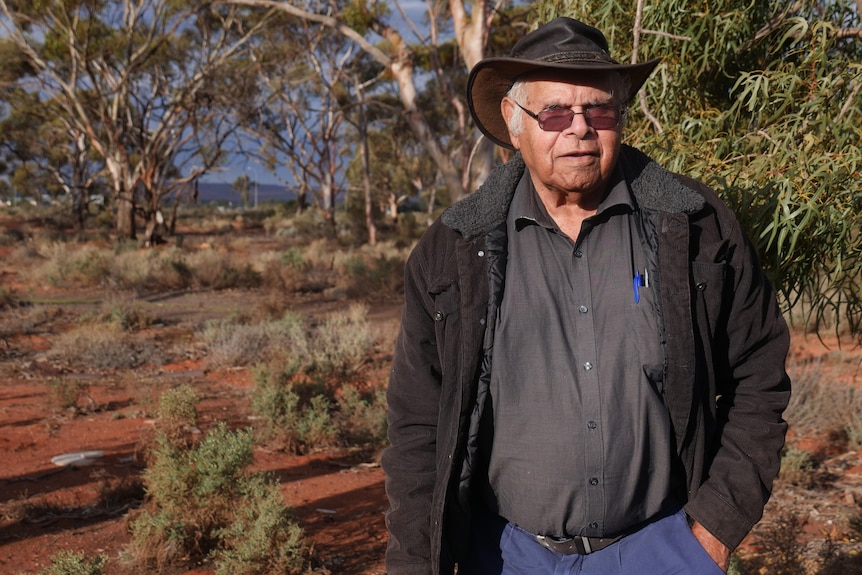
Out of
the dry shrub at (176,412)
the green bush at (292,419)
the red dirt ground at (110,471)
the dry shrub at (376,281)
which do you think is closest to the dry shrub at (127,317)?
the red dirt ground at (110,471)

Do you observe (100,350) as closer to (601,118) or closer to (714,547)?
(601,118)

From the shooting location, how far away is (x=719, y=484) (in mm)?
1996

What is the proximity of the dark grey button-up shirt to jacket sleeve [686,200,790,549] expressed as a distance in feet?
0.42

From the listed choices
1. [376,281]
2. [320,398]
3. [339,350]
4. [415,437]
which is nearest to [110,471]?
[320,398]

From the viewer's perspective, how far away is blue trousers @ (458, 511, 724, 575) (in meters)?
1.98

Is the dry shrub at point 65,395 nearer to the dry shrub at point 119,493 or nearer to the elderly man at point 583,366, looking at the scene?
the dry shrub at point 119,493

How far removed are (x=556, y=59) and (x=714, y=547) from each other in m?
1.24

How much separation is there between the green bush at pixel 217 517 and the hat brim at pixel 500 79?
240cm

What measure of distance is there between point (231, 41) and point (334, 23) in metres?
13.4

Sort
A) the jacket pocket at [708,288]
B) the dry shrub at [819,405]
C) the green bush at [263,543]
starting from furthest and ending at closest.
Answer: the dry shrub at [819,405]
the green bush at [263,543]
the jacket pocket at [708,288]

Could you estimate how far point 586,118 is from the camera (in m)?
2.07

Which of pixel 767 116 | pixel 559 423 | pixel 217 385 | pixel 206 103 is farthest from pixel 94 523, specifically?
pixel 206 103

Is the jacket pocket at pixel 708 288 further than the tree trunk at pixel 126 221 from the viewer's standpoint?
No

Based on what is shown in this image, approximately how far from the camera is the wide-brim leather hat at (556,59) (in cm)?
204
